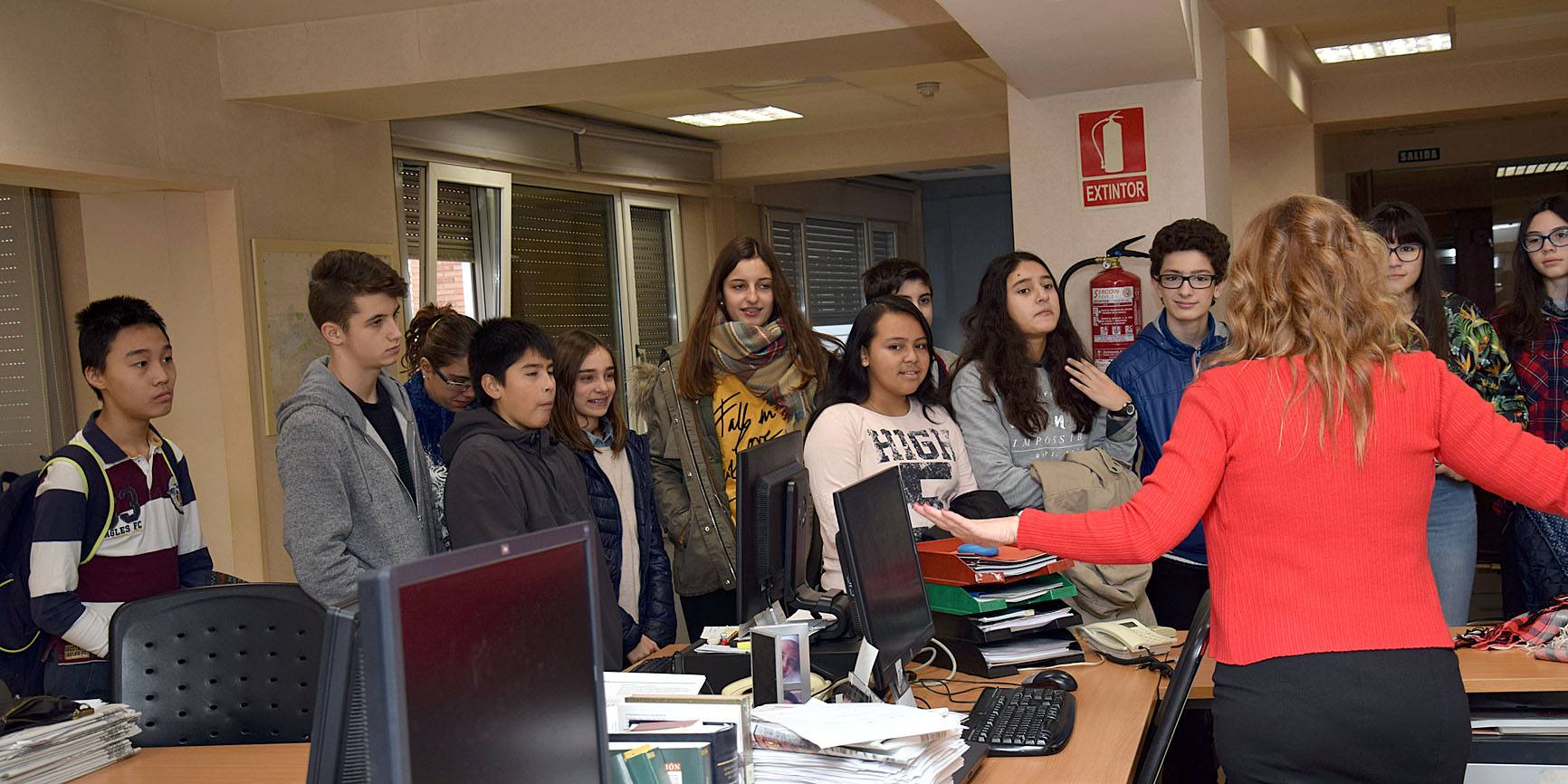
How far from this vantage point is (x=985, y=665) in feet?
9.31

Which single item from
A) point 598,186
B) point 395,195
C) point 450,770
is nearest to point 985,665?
point 450,770

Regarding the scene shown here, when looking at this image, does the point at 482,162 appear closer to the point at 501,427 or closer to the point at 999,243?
the point at 501,427

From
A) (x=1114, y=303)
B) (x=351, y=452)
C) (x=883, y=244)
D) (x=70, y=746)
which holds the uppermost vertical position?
(x=883, y=244)

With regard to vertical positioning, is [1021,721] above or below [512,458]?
below

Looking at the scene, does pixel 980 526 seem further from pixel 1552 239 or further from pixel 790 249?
pixel 790 249

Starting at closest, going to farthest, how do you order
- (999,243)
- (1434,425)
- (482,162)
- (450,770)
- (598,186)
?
(450,770) < (1434,425) < (482,162) < (598,186) < (999,243)

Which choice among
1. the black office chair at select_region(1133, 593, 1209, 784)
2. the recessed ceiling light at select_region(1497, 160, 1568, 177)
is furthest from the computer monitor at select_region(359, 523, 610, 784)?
the recessed ceiling light at select_region(1497, 160, 1568, 177)

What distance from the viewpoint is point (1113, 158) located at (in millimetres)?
4676

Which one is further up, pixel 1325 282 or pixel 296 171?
pixel 296 171

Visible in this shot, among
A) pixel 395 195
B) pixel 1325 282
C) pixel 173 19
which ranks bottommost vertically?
pixel 1325 282

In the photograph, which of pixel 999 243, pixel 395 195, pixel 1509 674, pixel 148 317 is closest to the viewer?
pixel 1509 674

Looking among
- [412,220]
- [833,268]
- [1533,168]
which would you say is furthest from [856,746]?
[1533,168]

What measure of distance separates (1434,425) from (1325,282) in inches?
10.9

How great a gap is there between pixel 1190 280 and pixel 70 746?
2899 millimetres
